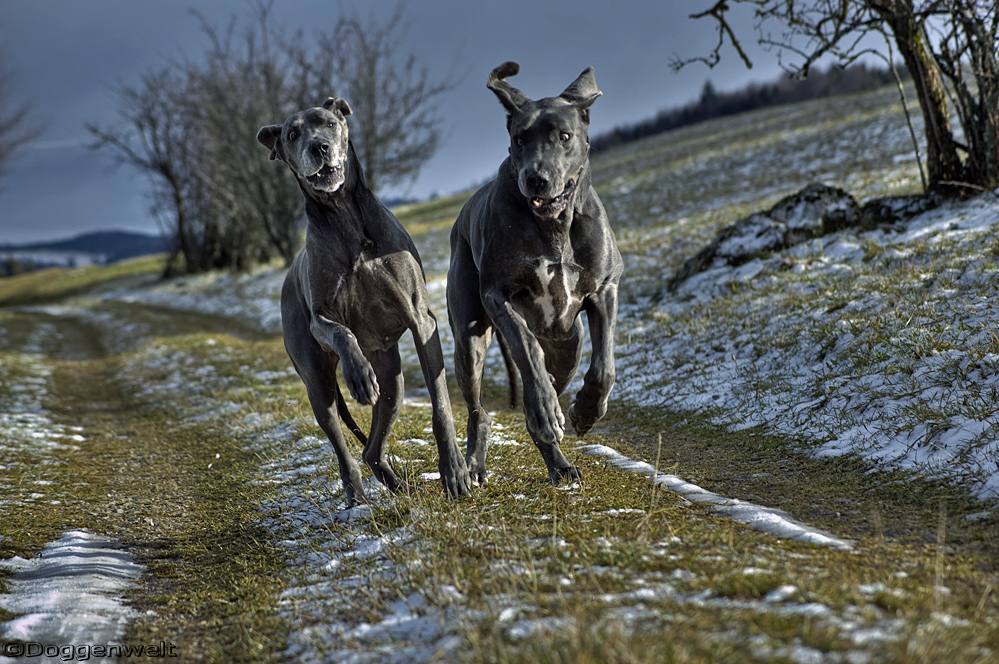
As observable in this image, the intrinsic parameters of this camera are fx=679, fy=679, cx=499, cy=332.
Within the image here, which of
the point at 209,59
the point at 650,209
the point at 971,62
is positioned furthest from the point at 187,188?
the point at 971,62

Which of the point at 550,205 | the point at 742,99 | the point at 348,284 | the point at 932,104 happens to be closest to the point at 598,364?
the point at 550,205

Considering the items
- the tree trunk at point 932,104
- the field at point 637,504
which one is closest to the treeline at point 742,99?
the tree trunk at point 932,104

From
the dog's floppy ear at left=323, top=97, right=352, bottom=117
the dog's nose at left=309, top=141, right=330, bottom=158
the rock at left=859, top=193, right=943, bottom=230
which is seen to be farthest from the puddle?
the rock at left=859, top=193, right=943, bottom=230

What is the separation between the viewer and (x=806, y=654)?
2.04 meters

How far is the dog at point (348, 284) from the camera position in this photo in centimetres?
429

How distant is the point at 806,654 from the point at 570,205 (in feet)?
9.12

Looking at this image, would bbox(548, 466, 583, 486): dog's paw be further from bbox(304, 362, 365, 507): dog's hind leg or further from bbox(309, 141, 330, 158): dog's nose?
bbox(309, 141, 330, 158): dog's nose

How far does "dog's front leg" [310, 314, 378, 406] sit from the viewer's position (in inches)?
151

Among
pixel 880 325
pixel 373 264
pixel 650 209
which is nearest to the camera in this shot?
pixel 373 264

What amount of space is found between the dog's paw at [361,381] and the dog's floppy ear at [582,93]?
2.02 meters

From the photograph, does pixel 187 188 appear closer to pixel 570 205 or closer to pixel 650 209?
pixel 650 209

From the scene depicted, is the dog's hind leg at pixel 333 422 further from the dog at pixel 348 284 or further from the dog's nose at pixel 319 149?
the dog's nose at pixel 319 149

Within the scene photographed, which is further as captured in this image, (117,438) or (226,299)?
(226,299)

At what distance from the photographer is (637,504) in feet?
12.5
